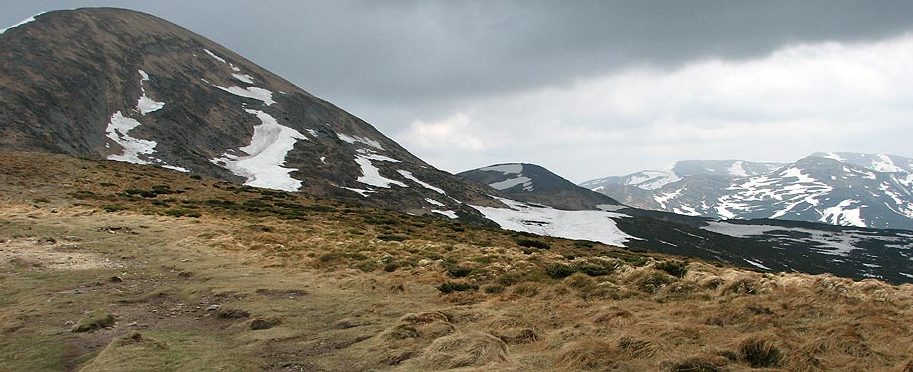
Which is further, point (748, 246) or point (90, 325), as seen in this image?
point (748, 246)

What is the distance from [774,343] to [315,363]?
867 centimetres

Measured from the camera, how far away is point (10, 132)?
90.8 meters

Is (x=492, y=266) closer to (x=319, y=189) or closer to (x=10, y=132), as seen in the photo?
(x=319, y=189)

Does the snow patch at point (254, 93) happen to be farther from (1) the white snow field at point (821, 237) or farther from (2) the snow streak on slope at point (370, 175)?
(1) the white snow field at point (821, 237)

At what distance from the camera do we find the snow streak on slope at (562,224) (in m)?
119

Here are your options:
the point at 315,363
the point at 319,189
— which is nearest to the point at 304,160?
the point at 319,189

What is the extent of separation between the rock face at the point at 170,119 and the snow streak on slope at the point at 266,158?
1.10 feet

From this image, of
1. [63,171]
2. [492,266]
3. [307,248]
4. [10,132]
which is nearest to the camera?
[492,266]

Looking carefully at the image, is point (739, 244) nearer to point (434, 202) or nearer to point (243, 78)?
point (434, 202)

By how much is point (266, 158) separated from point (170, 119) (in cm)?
2669

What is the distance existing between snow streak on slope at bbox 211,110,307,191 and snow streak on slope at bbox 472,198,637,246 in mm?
50913

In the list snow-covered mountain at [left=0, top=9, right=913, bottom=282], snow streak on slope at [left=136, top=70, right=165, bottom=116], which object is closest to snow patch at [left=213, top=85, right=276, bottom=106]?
snow-covered mountain at [left=0, top=9, right=913, bottom=282]

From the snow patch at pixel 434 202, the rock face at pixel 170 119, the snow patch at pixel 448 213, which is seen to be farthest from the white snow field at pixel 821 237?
the snow patch at pixel 448 213

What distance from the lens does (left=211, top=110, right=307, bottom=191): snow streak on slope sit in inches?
4428
